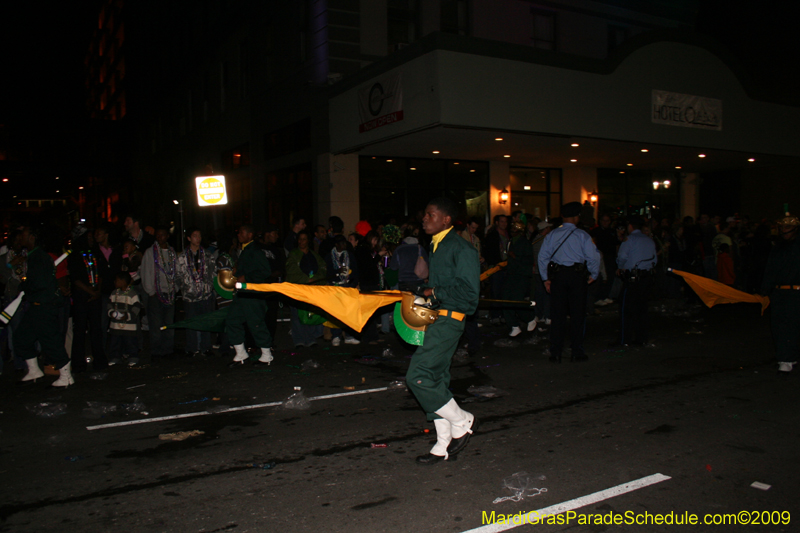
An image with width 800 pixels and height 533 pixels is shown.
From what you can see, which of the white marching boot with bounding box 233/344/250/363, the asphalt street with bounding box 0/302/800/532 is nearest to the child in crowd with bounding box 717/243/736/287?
the asphalt street with bounding box 0/302/800/532

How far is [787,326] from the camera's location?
7.23 meters

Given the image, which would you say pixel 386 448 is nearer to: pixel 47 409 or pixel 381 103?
pixel 47 409

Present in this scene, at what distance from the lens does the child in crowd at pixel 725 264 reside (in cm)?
1448

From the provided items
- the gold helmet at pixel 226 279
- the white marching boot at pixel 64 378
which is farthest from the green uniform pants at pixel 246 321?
the white marching boot at pixel 64 378

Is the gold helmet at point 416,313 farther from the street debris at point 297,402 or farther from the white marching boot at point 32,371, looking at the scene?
the white marching boot at point 32,371

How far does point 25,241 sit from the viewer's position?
25.0ft

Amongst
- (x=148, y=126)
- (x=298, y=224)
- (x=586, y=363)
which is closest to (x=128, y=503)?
(x=586, y=363)

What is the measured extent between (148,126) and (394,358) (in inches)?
1528

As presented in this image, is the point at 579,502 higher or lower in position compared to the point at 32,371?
lower

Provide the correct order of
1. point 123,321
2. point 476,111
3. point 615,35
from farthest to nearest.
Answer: point 615,35, point 476,111, point 123,321

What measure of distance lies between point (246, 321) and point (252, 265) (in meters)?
0.82

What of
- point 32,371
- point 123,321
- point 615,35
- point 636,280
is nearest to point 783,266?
point 636,280

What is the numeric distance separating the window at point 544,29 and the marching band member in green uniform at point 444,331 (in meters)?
19.1

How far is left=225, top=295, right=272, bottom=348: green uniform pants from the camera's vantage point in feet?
27.5
